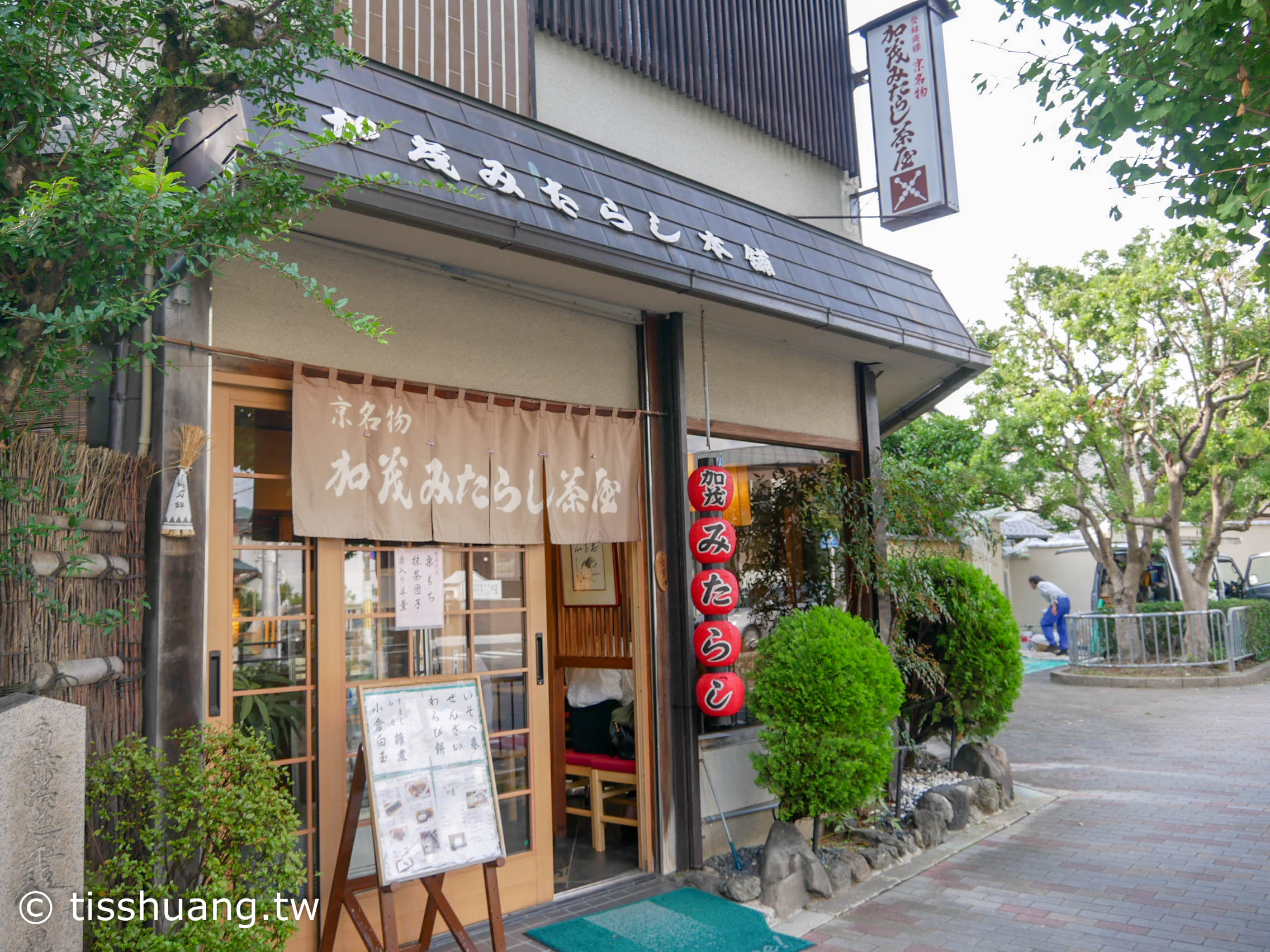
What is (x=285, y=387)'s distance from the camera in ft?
16.7

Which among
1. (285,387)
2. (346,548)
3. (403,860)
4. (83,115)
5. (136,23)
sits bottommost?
(403,860)

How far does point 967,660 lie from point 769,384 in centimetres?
321

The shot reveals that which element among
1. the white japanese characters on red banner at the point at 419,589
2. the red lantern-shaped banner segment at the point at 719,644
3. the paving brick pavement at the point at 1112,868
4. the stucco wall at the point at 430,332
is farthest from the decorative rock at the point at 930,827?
the white japanese characters on red banner at the point at 419,589

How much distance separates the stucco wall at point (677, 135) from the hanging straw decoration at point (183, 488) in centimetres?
375

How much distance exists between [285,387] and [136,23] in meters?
2.07

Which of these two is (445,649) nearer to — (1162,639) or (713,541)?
(713,541)

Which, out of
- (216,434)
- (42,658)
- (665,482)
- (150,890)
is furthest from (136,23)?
(665,482)

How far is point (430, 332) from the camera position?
18.7 feet

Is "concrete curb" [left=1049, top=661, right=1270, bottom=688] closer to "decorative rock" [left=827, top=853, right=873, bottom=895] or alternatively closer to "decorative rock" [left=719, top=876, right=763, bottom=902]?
"decorative rock" [left=827, top=853, right=873, bottom=895]

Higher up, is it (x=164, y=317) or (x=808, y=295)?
(x=808, y=295)

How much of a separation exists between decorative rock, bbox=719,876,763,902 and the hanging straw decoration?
402 centimetres

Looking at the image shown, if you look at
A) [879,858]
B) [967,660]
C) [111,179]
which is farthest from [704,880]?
[111,179]

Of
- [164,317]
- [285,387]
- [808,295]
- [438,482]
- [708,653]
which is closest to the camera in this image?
[164,317]

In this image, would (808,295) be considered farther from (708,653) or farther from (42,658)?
(42,658)
